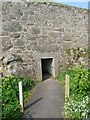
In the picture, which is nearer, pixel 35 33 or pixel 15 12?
pixel 15 12

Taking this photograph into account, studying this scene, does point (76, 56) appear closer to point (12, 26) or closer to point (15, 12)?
point (12, 26)

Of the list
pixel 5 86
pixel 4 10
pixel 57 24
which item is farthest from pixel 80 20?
pixel 5 86

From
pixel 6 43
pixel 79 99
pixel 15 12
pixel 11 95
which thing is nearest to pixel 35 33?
pixel 15 12

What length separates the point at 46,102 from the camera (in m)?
7.87

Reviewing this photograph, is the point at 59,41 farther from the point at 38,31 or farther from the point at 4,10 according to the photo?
the point at 4,10

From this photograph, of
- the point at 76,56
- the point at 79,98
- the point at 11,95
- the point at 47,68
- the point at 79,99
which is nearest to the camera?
the point at 79,99

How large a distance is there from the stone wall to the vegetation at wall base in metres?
1.63

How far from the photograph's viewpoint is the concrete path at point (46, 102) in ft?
22.8

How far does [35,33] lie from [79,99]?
13.9 ft

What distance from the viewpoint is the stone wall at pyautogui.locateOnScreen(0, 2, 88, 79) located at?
32.2 ft

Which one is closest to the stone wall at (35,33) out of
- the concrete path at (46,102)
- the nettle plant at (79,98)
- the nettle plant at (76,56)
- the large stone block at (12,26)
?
the large stone block at (12,26)

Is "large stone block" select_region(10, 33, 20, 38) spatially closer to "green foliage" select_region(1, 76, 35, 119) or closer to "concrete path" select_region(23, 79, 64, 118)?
"green foliage" select_region(1, 76, 35, 119)

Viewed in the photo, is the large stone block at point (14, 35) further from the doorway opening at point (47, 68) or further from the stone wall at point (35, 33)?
the doorway opening at point (47, 68)

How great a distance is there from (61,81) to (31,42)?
7.46 feet
